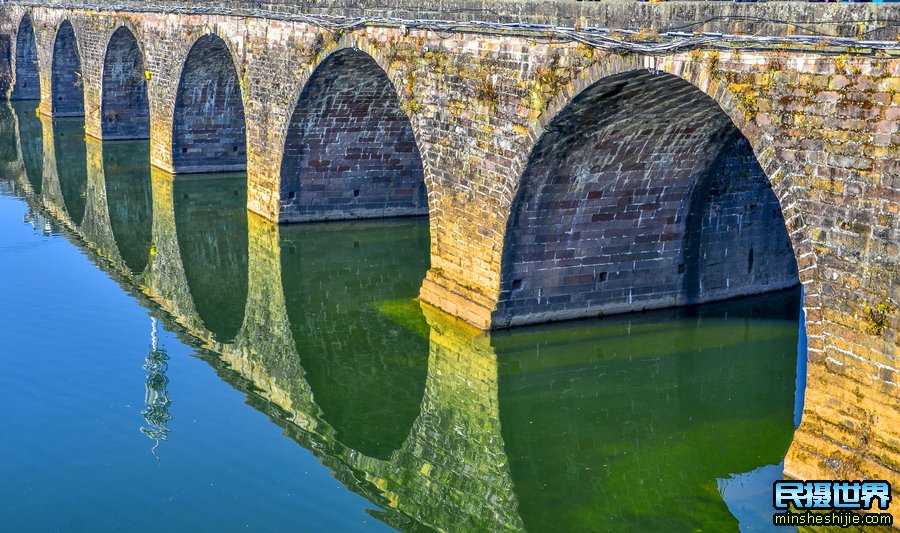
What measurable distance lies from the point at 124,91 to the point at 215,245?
14.3 m

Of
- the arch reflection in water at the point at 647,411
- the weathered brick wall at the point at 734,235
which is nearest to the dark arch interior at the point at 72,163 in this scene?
the arch reflection in water at the point at 647,411

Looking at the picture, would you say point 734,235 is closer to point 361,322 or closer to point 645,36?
point 645,36

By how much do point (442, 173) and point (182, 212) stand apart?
36.5 ft

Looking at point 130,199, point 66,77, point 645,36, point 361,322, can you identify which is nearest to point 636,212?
point 645,36

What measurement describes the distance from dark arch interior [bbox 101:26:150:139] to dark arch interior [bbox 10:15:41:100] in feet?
36.4

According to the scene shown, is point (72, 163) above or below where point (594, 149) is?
below

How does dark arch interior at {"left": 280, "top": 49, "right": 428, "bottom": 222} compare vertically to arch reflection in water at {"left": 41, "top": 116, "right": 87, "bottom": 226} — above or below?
above

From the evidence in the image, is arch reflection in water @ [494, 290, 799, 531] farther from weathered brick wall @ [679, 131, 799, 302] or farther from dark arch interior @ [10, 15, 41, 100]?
dark arch interior @ [10, 15, 41, 100]

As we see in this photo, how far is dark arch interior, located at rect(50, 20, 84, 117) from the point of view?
137 ft

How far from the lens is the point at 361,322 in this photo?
63.3 ft

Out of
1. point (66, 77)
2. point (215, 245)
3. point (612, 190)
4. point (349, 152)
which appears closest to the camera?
point (612, 190)

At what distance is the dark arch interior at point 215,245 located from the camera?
66.9ft

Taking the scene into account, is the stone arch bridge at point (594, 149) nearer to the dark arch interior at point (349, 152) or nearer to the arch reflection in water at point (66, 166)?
the dark arch interior at point (349, 152)

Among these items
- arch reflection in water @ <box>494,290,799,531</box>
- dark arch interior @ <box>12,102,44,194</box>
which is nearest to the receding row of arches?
arch reflection in water @ <box>494,290,799,531</box>
